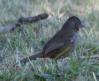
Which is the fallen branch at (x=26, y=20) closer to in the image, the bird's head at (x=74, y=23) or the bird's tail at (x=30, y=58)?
the bird's head at (x=74, y=23)

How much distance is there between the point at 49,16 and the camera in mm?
9602

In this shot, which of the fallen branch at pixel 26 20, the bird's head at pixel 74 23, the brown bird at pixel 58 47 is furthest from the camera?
the fallen branch at pixel 26 20

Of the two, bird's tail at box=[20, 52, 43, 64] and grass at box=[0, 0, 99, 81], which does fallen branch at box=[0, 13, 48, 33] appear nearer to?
grass at box=[0, 0, 99, 81]

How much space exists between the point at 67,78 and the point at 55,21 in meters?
2.88

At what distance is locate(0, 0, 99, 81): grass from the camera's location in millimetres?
6555

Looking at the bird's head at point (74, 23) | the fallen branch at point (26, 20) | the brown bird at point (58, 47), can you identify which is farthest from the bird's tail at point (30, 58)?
the fallen branch at point (26, 20)

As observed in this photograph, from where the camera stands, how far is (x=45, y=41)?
8453 mm

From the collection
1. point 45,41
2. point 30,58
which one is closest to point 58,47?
point 30,58

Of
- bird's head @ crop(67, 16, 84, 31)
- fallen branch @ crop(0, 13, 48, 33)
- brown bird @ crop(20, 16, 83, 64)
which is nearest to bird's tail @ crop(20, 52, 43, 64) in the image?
brown bird @ crop(20, 16, 83, 64)

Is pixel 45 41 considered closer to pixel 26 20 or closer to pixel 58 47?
pixel 26 20

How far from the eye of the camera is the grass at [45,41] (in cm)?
655

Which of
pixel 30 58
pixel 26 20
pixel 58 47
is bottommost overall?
pixel 30 58

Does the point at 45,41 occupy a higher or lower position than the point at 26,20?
lower

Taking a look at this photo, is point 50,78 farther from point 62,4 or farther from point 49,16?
point 62,4
